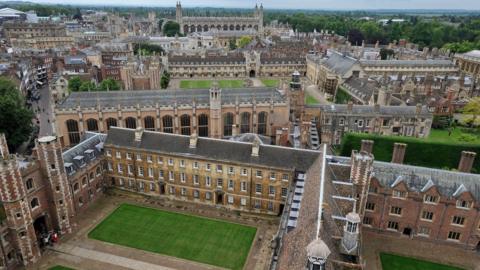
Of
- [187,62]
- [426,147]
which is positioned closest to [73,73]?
[187,62]

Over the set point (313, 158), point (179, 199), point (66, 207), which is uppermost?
point (313, 158)

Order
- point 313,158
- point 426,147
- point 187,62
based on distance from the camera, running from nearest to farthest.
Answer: point 313,158 → point 426,147 → point 187,62

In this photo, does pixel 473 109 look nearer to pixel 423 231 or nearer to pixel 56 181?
pixel 423 231

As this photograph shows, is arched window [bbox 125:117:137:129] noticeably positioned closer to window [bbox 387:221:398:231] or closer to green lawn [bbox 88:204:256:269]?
green lawn [bbox 88:204:256:269]

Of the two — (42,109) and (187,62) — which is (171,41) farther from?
(42,109)

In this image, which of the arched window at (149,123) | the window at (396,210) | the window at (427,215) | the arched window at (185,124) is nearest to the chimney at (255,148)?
the window at (396,210)

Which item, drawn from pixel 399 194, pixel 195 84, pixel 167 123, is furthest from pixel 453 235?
pixel 195 84
